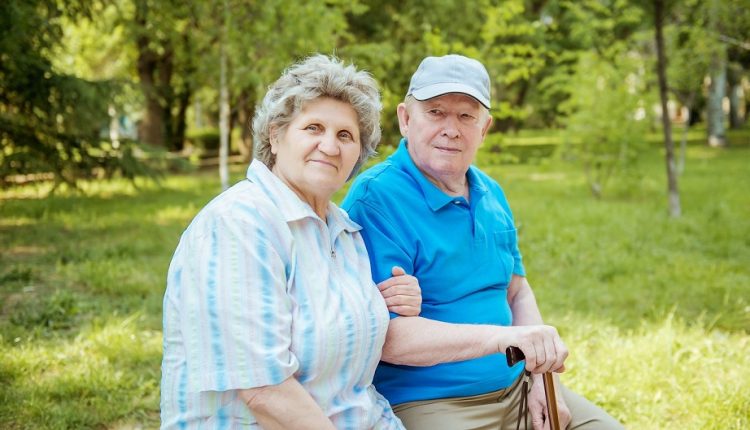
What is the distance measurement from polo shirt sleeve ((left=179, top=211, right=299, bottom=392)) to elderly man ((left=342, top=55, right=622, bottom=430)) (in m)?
0.51

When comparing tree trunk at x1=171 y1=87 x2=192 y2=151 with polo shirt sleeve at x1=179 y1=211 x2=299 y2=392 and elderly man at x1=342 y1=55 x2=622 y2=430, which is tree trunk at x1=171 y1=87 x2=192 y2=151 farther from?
polo shirt sleeve at x1=179 y1=211 x2=299 y2=392

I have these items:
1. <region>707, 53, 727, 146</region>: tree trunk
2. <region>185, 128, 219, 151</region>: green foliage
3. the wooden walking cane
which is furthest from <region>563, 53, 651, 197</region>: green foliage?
<region>185, 128, 219, 151</region>: green foliage

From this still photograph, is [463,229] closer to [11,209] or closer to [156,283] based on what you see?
[156,283]

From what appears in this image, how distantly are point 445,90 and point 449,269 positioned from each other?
2.04ft

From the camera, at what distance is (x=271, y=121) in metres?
2.16

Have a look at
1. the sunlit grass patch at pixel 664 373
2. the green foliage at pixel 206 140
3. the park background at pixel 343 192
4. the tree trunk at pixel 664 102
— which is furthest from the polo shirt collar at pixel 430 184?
the green foliage at pixel 206 140

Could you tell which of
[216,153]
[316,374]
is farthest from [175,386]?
[216,153]

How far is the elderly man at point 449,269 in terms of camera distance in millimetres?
2238

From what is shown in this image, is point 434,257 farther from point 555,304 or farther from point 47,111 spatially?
point 47,111

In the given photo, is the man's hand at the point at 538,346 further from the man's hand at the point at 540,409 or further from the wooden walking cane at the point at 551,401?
the man's hand at the point at 540,409

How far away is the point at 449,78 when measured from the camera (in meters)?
2.51

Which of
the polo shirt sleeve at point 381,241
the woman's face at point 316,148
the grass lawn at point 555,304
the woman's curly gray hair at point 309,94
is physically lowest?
the grass lawn at point 555,304

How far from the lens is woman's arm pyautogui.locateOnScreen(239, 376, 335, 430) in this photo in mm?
1805

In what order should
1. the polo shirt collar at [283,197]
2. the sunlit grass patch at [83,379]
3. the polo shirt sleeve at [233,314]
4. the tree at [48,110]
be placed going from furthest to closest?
the tree at [48,110] < the sunlit grass patch at [83,379] < the polo shirt collar at [283,197] < the polo shirt sleeve at [233,314]
